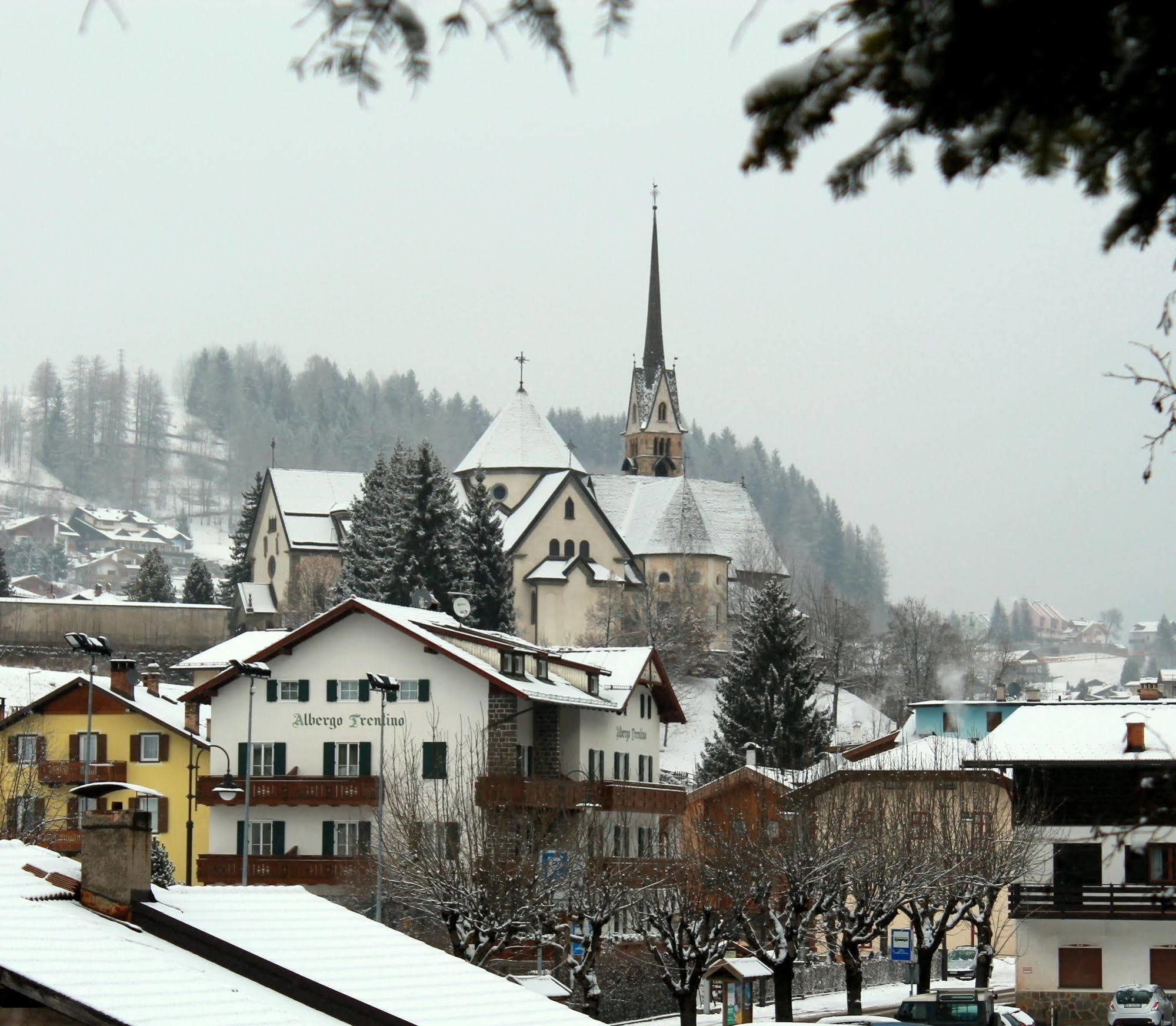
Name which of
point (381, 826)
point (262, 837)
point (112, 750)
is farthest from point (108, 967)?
point (112, 750)

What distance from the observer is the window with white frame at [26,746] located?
62.4m

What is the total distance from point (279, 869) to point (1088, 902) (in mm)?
20112

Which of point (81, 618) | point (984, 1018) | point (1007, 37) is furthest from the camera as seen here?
point (81, 618)

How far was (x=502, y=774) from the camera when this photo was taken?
5206 cm

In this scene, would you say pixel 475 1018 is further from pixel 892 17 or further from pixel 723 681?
pixel 723 681

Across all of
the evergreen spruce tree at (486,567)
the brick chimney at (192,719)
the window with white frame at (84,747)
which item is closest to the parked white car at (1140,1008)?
the brick chimney at (192,719)

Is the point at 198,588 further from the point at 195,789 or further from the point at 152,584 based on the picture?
the point at 195,789

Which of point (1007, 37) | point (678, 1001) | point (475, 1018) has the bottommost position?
point (678, 1001)

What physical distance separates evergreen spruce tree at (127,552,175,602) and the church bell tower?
40.7 metres

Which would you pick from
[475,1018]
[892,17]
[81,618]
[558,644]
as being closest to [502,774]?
[475,1018]

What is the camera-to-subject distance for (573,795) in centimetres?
5050

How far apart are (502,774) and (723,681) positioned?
3540 centimetres

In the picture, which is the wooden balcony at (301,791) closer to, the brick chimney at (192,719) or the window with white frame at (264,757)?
the window with white frame at (264,757)

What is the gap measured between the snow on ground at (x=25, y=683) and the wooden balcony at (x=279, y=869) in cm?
2603
